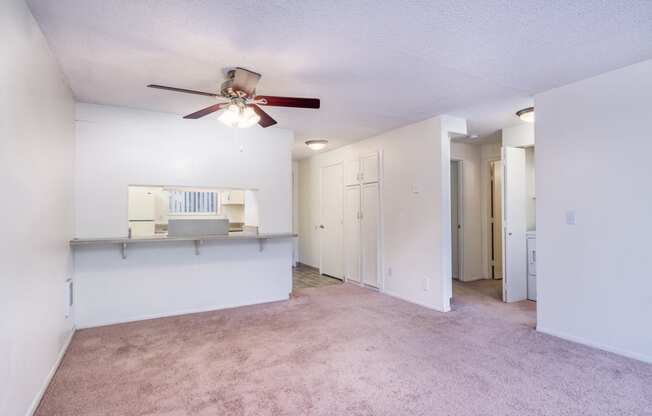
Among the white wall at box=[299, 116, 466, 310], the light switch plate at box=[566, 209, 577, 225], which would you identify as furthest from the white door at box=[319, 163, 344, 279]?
the light switch plate at box=[566, 209, 577, 225]

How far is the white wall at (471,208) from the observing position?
573 cm

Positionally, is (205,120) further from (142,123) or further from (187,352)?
(187,352)

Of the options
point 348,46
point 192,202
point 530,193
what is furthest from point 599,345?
point 192,202

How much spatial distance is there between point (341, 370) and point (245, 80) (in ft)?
7.56

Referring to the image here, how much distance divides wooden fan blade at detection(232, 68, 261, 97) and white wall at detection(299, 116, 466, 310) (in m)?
2.24

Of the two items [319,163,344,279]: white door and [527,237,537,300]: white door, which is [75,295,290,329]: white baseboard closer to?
[319,163,344,279]: white door

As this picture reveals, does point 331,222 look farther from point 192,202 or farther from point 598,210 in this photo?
point 598,210

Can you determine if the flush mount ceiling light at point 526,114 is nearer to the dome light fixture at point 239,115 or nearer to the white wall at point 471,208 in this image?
the white wall at point 471,208

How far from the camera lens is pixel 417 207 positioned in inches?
172

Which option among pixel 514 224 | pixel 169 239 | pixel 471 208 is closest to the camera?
pixel 169 239

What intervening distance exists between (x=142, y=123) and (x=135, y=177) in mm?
588

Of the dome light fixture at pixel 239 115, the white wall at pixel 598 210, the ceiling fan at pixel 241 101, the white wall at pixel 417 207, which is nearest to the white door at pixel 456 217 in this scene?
the white wall at pixel 417 207

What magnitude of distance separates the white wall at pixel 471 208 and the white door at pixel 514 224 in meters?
1.21

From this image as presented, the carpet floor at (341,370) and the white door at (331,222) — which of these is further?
the white door at (331,222)
